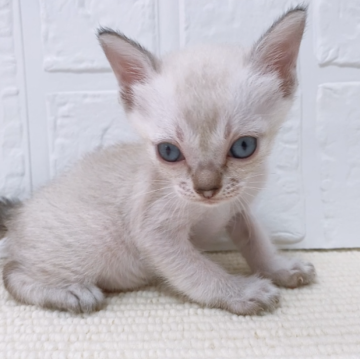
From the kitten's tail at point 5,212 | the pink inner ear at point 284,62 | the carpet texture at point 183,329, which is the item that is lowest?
the carpet texture at point 183,329

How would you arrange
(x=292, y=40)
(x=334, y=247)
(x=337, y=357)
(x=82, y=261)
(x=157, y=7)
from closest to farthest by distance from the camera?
(x=337, y=357) < (x=292, y=40) < (x=82, y=261) < (x=157, y=7) < (x=334, y=247)

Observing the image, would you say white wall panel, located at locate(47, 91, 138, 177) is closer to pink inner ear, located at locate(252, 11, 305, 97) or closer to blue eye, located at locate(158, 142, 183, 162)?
blue eye, located at locate(158, 142, 183, 162)

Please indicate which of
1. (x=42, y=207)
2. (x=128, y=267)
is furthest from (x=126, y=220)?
(x=42, y=207)

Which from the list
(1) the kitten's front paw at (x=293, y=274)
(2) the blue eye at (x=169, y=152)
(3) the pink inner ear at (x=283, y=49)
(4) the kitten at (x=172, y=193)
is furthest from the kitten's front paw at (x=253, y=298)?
(3) the pink inner ear at (x=283, y=49)

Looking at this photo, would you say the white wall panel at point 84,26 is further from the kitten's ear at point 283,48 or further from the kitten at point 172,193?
the kitten's ear at point 283,48

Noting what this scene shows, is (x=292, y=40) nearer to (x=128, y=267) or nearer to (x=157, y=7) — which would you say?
(x=157, y=7)

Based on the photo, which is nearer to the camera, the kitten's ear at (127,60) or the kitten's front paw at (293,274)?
the kitten's ear at (127,60)

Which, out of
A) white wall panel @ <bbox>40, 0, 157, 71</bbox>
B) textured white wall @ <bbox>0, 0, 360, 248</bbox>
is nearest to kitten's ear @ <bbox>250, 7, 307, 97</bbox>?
textured white wall @ <bbox>0, 0, 360, 248</bbox>

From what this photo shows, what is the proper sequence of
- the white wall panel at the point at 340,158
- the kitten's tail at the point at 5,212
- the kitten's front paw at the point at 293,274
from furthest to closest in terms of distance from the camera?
the white wall panel at the point at 340,158 → the kitten's tail at the point at 5,212 → the kitten's front paw at the point at 293,274
